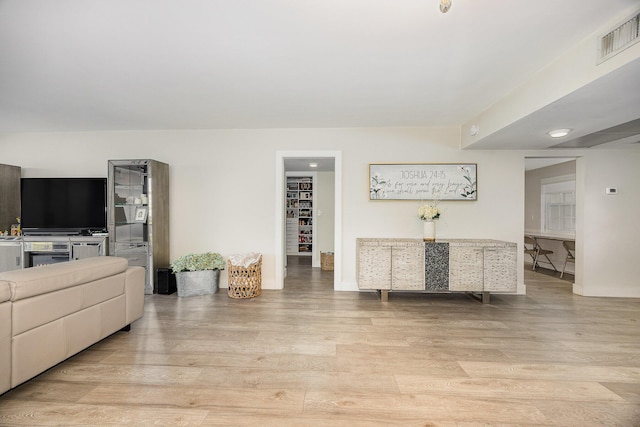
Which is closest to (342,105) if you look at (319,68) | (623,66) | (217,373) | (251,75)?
(319,68)

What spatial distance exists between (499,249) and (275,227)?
10.1 feet

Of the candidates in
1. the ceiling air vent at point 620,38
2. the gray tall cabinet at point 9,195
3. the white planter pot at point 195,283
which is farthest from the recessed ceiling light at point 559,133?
the gray tall cabinet at point 9,195

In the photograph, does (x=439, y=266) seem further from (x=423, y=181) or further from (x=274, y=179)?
(x=274, y=179)

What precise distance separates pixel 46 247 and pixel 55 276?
2.97 metres

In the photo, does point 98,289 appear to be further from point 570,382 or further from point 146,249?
point 570,382

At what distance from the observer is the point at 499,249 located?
3605 mm

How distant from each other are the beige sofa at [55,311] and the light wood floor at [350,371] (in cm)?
19

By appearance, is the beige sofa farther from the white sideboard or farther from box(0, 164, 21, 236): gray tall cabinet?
box(0, 164, 21, 236): gray tall cabinet

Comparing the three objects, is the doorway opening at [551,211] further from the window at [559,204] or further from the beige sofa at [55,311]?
the beige sofa at [55,311]

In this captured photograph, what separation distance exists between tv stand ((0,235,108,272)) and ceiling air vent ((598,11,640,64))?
221 inches

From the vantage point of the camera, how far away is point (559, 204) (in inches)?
246

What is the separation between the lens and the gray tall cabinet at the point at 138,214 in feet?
13.0

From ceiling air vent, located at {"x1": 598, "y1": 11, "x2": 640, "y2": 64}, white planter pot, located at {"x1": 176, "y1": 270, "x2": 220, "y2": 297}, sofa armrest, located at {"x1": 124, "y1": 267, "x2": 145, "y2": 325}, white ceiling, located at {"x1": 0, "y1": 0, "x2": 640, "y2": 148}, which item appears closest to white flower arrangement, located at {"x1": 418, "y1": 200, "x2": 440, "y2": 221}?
white ceiling, located at {"x1": 0, "y1": 0, "x2": 640, "y2": 148}

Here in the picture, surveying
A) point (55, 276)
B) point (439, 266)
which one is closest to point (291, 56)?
point (55, 276)
